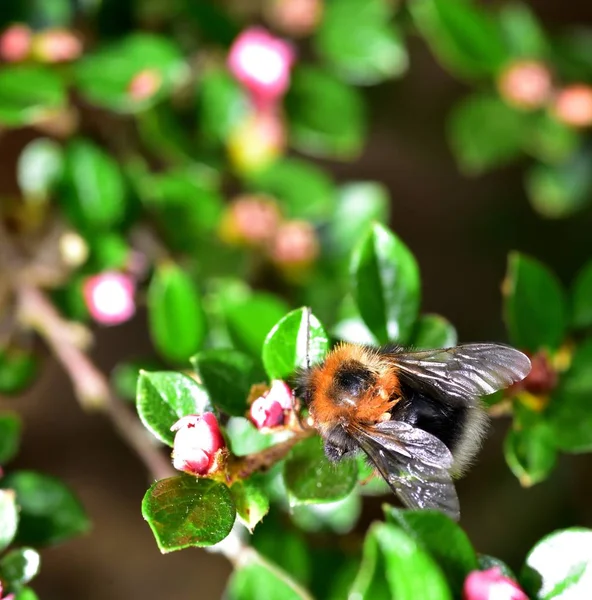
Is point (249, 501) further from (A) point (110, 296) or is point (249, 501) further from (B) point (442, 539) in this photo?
(A) point (110, 296)

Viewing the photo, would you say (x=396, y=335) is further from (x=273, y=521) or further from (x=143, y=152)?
(x=143, y=152)

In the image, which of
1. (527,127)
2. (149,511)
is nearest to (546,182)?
(527,127)

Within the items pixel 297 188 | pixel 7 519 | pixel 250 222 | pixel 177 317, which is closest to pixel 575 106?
pixel 297 188

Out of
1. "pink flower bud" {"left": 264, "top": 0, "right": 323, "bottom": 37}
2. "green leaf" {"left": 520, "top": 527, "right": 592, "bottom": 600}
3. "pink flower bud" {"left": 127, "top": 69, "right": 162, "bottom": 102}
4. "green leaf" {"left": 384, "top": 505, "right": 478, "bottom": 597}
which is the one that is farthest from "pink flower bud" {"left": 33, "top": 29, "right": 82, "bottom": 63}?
"green leaf" {"left": 520, "top": 527, "right": 592, "bottom": 600}

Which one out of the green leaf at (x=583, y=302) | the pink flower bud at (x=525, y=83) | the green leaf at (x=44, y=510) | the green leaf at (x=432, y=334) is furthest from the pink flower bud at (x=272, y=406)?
the pink flower bud at (x=525, y=83)

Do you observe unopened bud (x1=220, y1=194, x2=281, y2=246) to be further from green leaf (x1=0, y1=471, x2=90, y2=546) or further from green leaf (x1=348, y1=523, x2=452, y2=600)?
green leaf (x1=348, y1=523, x2=452, y2=600)
